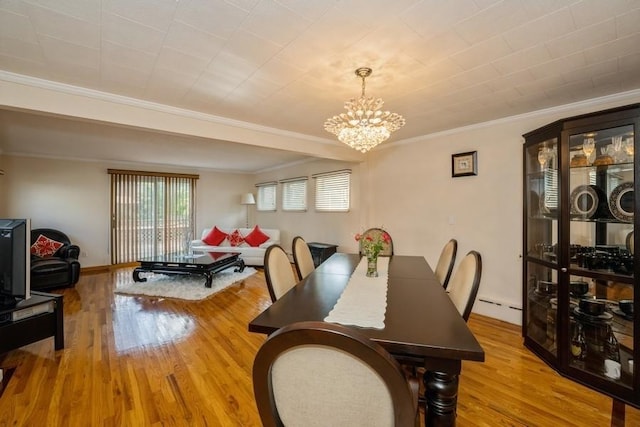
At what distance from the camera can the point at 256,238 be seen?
244 inches

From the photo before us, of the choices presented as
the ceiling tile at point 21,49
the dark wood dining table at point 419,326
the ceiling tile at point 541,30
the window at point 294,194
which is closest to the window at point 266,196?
the window at point 294,194

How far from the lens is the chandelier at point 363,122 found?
79.5 inches

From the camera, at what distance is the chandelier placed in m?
2.02

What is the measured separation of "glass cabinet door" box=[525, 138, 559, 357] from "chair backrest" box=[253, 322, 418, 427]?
238 centimetres

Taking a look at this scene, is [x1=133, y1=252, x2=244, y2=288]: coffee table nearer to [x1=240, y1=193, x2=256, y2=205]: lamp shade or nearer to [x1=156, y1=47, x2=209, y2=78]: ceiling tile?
[x1=240, y1=193, x2=256, y2=205]: lamp shade

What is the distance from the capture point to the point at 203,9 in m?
1.38

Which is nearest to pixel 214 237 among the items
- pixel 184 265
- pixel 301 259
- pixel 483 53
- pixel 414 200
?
pixel 184 265

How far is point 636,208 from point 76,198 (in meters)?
7.92

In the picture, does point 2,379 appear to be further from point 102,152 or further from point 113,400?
point 102,152

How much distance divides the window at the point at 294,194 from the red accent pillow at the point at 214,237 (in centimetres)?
157

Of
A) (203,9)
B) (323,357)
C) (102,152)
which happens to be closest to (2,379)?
(323,357)

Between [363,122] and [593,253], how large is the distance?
2.10 metres

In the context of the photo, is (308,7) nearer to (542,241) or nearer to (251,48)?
(251,48)

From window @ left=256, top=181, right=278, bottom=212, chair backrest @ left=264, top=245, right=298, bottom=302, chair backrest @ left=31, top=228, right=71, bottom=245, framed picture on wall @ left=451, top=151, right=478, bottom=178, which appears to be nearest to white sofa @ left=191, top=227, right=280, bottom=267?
window @ left=256, top=181, right=278, bottom=212
